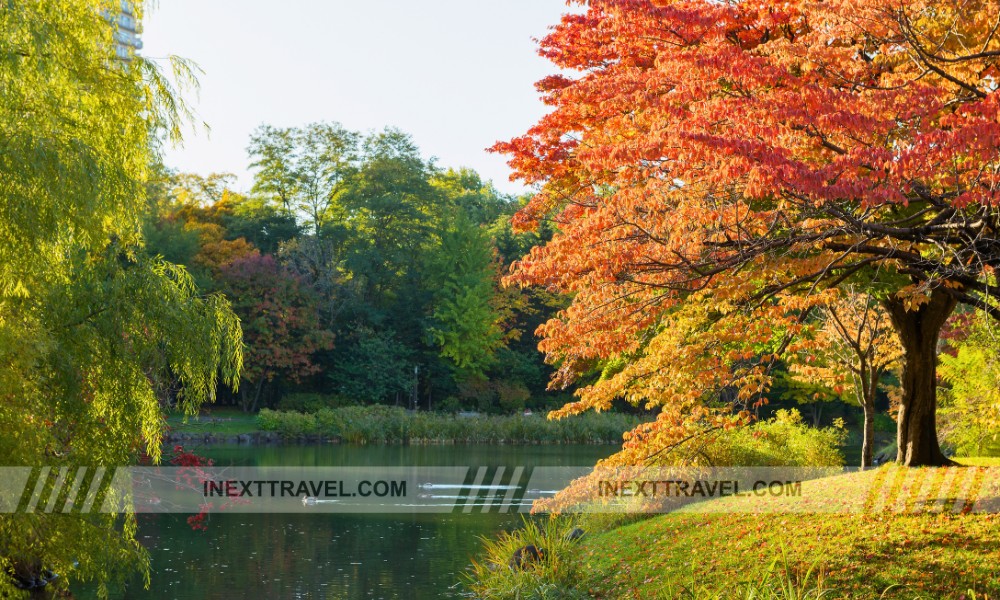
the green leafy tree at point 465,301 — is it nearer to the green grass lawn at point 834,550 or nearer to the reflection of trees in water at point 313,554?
the reflection of trees in water at point 313,554

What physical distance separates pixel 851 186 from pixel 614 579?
4.94 meters

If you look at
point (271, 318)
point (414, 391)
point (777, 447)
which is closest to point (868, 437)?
point (777, 447)

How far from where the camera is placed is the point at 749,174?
6.61 m

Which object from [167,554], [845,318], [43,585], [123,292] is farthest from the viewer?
[845,318]

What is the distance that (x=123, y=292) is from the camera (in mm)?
7570

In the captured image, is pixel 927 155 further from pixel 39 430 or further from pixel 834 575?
pixel 39 430

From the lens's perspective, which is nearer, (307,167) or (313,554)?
(313,554)

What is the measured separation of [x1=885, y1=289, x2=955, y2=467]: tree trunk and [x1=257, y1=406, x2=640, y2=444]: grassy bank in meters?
21.8

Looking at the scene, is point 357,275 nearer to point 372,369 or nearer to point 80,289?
point 372,369

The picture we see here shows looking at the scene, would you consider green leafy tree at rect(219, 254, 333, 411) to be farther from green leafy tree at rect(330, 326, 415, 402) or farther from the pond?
the pond

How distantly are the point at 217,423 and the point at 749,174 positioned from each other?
96.3ft

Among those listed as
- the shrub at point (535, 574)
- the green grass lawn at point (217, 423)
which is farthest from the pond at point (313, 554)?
the green grass lawn at point (217, 423)

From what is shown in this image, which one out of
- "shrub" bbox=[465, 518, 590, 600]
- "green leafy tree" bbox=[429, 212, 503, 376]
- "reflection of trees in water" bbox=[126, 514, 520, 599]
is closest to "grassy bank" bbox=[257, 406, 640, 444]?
"green leafy tree" bbox=[429, 212, 503, 376]

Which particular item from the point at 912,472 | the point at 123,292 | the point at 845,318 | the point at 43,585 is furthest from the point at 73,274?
the point at 845,318
